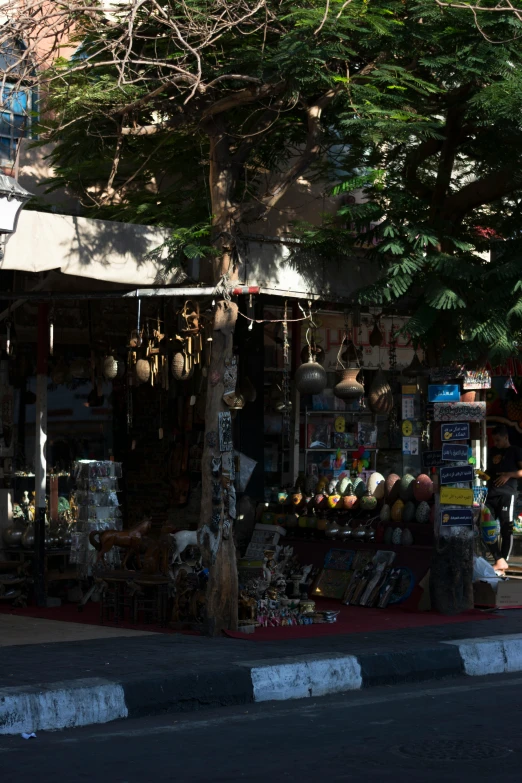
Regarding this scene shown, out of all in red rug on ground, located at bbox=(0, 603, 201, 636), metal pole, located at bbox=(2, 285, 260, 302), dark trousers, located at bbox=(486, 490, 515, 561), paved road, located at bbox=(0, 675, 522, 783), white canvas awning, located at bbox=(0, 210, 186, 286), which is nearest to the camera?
paved road, located at bbox=(0, 675, 522, 783)

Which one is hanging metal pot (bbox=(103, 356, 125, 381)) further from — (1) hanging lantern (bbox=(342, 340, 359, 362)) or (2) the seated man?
(2) the seated man

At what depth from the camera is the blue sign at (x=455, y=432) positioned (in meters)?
11.7

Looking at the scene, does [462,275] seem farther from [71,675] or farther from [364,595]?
[71,675]

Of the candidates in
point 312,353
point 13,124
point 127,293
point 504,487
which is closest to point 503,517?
point 504,487

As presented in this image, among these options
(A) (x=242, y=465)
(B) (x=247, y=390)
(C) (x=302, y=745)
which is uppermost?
(B) (x=247, y=390)

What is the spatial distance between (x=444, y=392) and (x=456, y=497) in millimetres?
1117

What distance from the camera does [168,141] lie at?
11758mm

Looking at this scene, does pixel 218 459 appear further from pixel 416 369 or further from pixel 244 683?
pixel 416 369

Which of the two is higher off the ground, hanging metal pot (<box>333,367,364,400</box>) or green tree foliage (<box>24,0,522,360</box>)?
green tree foliage (<box>24,0,522,360</box>)

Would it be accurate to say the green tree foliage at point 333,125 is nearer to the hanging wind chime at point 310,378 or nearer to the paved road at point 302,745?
the hanging wind chime at point 310,378

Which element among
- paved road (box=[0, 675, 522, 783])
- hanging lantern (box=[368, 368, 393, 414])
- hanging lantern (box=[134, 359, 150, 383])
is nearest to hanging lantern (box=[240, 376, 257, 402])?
hanging lantern (box=[368, 368, 393, 414])

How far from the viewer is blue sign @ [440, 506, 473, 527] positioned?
37.6 feet

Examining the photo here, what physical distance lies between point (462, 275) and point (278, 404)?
3.35 meters

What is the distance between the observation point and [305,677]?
8461mm
